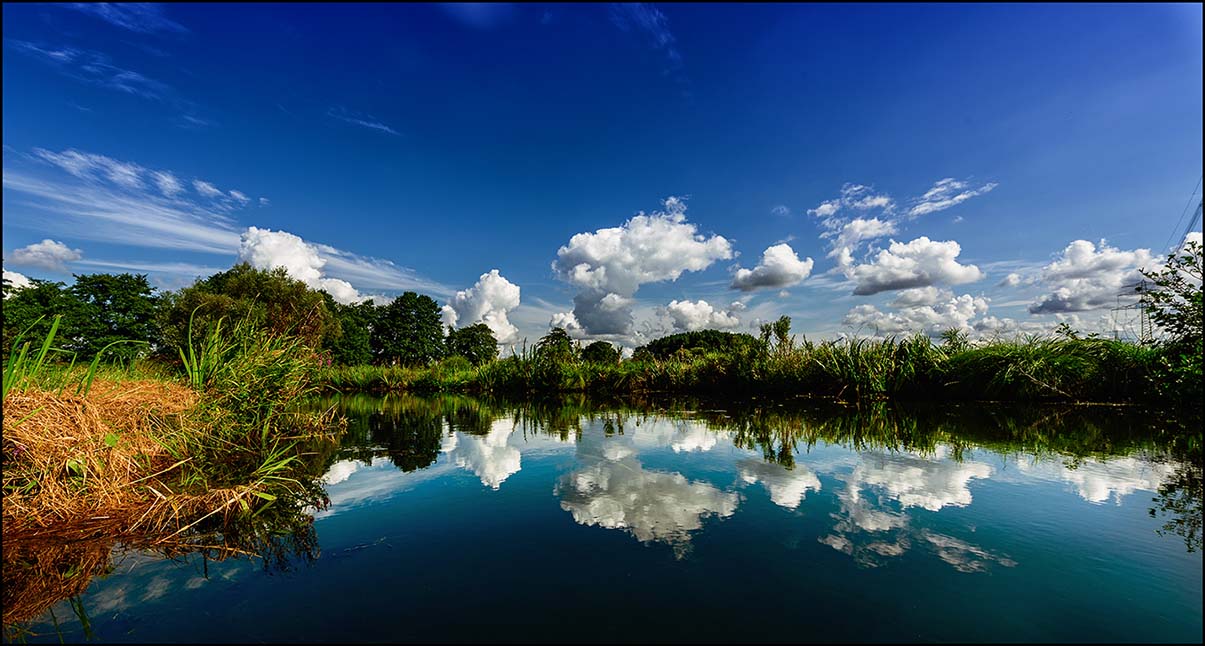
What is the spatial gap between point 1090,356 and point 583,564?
1057 centimetres

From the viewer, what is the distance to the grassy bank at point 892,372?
25.8 feet

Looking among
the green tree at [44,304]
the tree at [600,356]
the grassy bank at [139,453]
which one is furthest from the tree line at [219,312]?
the grassy bank at [139,453]

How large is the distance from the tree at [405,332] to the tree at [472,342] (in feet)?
11.9

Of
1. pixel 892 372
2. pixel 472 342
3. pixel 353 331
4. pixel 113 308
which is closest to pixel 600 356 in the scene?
pixel 892 372

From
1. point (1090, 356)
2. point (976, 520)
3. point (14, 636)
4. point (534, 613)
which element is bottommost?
point (14, 636)

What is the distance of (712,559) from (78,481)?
139 inches

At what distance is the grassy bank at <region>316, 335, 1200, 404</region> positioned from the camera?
7.85 metres

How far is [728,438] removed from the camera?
5473 mm

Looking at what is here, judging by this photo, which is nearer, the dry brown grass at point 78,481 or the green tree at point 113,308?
the dry brown grass at point 78,481

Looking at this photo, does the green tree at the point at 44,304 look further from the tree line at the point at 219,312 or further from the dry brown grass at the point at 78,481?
the dry brown grass at the point at 78,481

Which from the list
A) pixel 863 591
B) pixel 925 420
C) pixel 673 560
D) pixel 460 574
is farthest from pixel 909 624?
pixel 925 420

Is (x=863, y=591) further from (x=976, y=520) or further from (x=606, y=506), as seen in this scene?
(x=606, y=506)

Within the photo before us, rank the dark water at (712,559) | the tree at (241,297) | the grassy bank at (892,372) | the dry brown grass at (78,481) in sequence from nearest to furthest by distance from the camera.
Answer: the dark water at (712,559) → the dry brown grass at (78,481) → the grassy bank at (892,372) → the tree at (241,297)

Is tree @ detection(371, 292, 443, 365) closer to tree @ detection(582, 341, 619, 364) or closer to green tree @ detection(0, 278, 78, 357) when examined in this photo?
green tree @ detection(0, 278, 78, 357)
